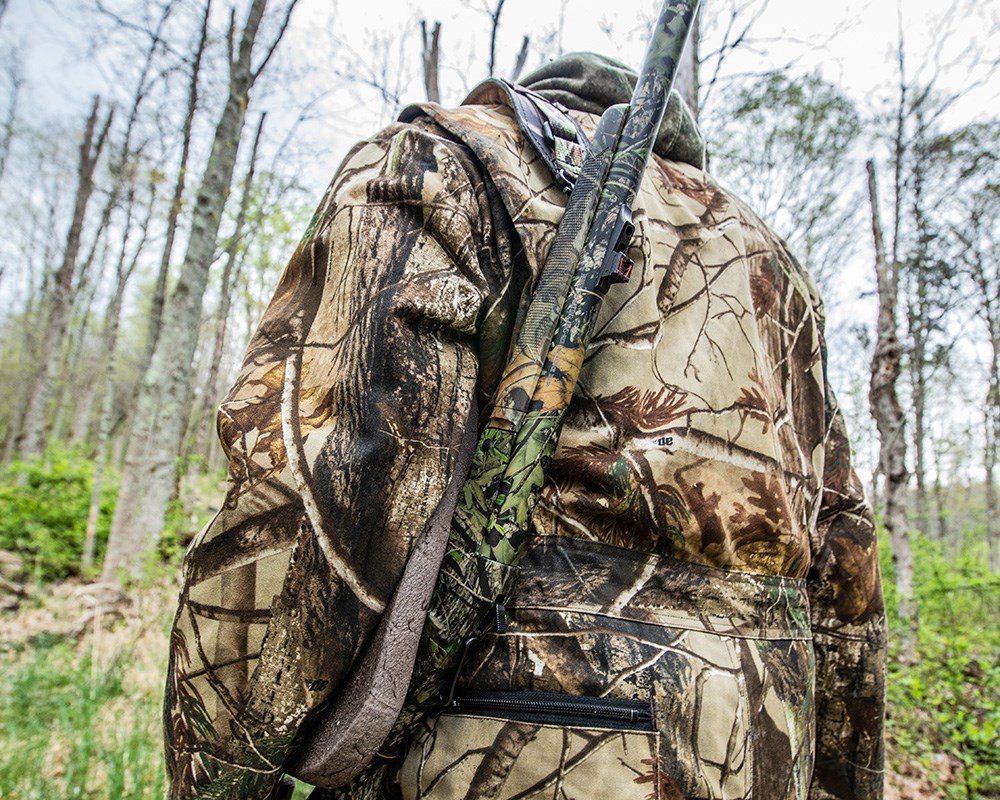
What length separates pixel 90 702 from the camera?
350cm

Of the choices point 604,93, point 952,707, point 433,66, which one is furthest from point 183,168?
point 952,707

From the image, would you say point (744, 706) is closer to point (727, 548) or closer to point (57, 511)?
point (727, 548)

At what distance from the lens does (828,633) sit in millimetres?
1250

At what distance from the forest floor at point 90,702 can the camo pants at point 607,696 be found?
8.24 ft

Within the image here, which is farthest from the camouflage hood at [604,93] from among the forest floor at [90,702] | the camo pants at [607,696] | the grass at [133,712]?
the forest floor at [90,702]

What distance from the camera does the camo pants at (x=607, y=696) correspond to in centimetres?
78

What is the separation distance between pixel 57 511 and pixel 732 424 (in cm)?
1183

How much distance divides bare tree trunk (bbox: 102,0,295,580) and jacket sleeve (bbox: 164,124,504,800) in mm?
6613

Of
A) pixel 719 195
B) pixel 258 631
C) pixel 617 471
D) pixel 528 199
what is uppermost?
pixel 719 195

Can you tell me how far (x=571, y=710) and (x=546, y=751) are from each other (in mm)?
58

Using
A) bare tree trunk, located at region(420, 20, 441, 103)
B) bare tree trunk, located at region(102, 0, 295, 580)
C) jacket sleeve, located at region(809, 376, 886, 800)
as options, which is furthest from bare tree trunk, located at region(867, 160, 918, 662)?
bare tree trunk, located at region(102, 0, 295, 580)

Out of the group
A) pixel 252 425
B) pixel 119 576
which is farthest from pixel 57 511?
pixel 252 425

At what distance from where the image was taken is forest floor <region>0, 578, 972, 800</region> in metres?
2.78

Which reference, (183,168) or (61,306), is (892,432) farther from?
(61,306)
